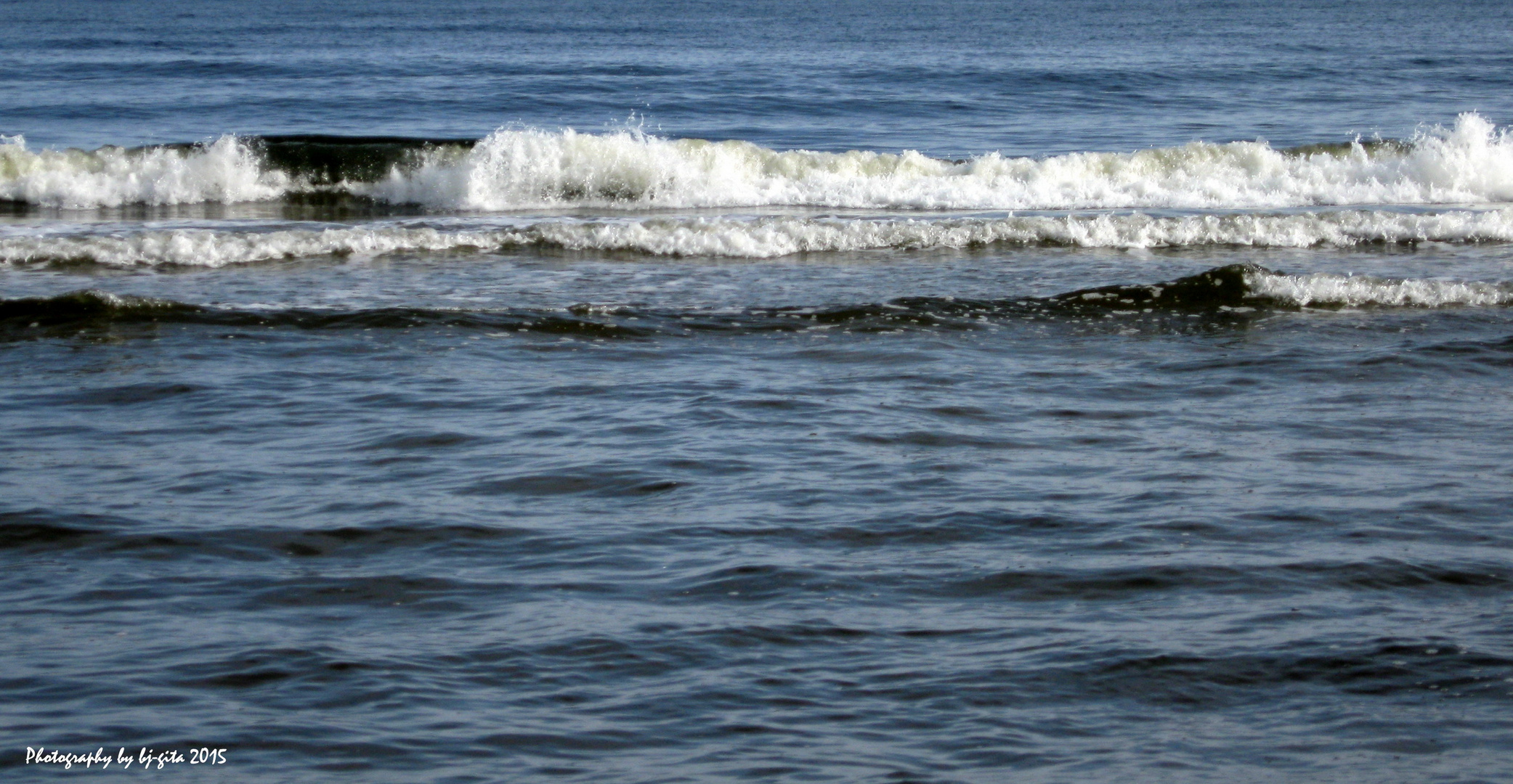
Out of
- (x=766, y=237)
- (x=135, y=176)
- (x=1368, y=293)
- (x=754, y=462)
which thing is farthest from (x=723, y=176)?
(x=754, y=462)

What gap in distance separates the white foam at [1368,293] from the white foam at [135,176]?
39.4 ft

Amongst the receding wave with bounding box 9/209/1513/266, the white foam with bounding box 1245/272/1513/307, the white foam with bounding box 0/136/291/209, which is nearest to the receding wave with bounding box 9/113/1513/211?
the white foam with bounding box 0/136/291/209

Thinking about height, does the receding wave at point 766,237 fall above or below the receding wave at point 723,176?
below

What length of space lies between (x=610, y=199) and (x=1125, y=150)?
24.2ft

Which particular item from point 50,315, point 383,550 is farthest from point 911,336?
point 50,315

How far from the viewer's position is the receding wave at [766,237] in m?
13.7

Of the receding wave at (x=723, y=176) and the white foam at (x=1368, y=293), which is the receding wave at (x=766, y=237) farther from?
the white foam at (x=1368, y=293)

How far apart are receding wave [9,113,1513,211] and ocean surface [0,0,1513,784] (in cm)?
7

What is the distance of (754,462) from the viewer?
7328 mm

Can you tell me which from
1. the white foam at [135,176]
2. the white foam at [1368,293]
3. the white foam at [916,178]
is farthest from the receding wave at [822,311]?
the white foam at [135,176]

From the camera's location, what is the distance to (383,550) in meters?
6.11

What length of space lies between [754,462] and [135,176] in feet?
44.3

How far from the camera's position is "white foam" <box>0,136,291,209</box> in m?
18.1

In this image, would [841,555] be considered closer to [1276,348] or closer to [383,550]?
[383,550]
